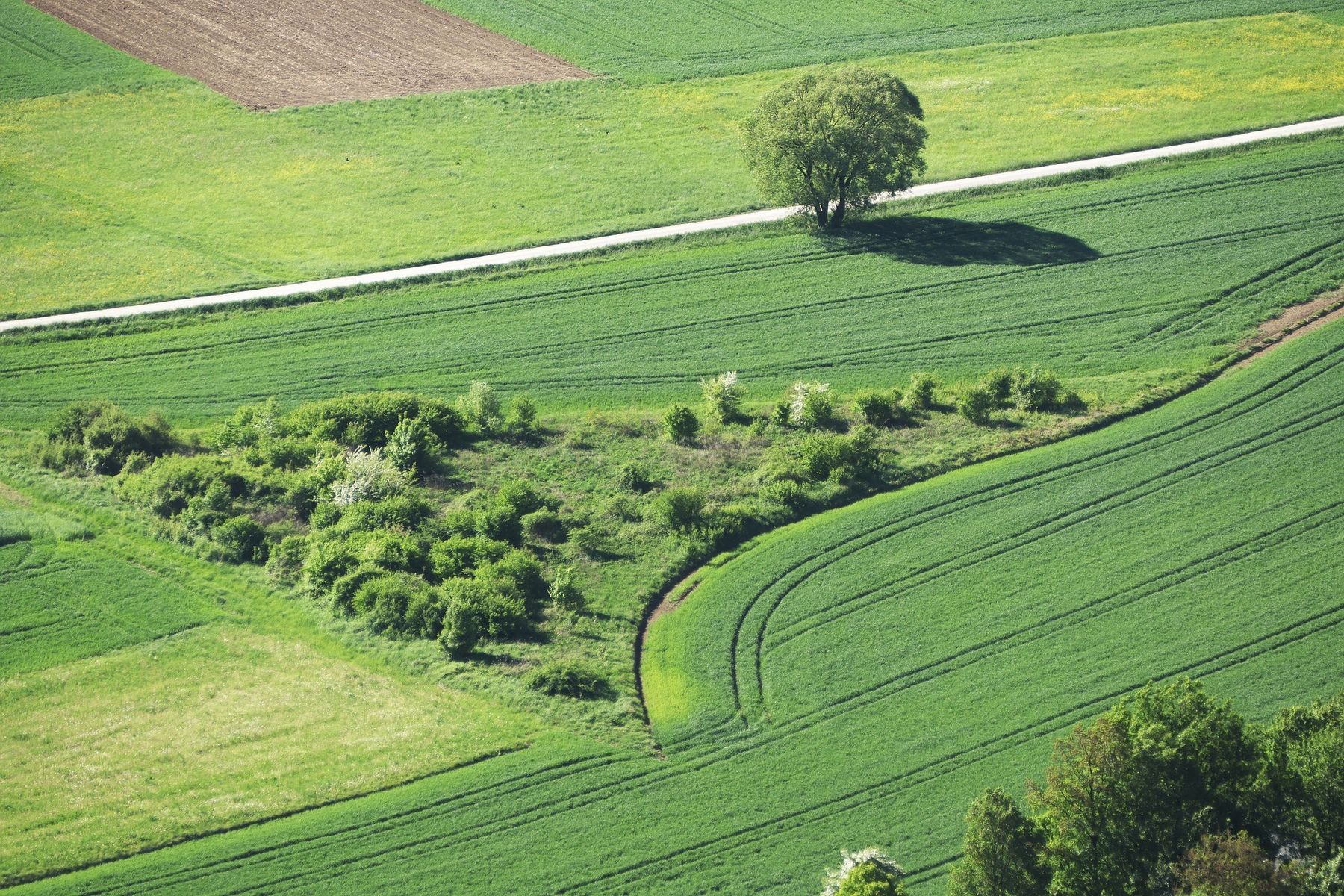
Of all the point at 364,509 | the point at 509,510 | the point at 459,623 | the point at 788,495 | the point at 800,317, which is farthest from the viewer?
the point at 800,317

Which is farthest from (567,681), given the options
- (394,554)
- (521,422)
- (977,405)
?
(977,405)

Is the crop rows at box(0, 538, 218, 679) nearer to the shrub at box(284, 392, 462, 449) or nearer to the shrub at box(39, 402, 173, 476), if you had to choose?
the shrub at box(39, 402, 173, 476)

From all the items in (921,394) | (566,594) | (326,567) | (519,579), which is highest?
(921,394)

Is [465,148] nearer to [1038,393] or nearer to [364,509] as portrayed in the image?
[364,509]

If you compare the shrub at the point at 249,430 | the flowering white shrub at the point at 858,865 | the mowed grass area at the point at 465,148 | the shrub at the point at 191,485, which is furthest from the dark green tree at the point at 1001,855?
the mowed grass area at the point at 465,148

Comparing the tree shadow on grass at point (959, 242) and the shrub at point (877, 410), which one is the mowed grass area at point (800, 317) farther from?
the shrub at point (877, 410)

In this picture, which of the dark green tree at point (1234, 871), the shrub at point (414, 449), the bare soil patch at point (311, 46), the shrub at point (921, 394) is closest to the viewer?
the dark green tree at point (1234, 871)
